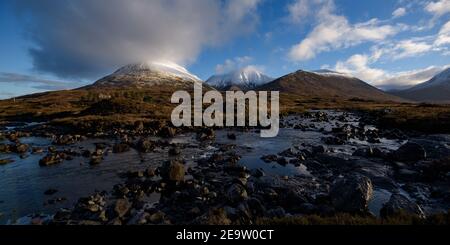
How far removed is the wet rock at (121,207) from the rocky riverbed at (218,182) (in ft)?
0.24

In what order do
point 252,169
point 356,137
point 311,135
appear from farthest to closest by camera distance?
point 311,135
point 356,137
point 252,169

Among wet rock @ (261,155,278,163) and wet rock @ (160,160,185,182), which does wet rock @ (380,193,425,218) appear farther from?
wet rock @ (261,155,278,163)

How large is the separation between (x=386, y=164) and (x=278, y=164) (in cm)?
929

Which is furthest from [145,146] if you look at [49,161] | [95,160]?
[49,161]

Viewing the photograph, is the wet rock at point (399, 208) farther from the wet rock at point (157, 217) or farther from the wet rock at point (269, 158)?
the wet rock at point (269, 158)

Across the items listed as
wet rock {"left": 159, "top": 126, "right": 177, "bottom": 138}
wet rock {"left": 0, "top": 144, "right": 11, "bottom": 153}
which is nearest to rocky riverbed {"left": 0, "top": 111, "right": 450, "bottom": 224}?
wet rock {"left": 0, "top": 144, "right": 11, "bottom": 153}

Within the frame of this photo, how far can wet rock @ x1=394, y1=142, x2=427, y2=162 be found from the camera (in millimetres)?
27562

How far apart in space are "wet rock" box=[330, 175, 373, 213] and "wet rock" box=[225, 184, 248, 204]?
16.4 ft

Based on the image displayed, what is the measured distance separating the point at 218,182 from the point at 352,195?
373 inches

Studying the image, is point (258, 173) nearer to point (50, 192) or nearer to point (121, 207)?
point (121, 207)

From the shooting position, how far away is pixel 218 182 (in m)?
22.2
